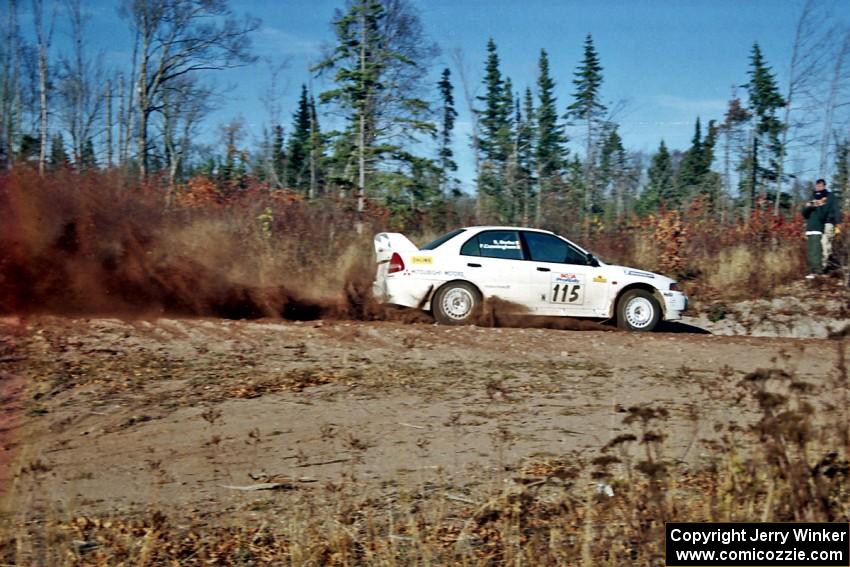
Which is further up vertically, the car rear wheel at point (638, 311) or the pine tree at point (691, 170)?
the pine tree at point (691, 170)

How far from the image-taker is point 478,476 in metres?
5.82

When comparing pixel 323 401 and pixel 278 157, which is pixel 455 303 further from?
pixel 278 157

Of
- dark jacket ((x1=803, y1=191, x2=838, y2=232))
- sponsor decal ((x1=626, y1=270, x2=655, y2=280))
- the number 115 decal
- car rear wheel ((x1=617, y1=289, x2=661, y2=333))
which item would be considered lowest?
car rear wheel ((x1=617, y1=289, x2=661, y2=333))

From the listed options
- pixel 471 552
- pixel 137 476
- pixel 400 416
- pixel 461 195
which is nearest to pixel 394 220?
pixel 461 195

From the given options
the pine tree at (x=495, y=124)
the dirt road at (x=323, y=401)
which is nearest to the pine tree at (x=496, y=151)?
the pine tree at (x=495, y=124)

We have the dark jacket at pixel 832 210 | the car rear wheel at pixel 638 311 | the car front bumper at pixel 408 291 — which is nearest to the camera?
the car front bumper at pixel 408 291

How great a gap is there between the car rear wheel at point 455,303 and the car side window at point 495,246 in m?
0.56

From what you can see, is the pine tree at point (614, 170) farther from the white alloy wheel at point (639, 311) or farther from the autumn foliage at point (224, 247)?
the white alloy wheel at point (639, 311)

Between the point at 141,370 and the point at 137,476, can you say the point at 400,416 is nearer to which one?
the point at 137,476

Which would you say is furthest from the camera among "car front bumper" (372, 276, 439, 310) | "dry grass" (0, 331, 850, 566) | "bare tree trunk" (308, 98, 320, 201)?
"bare tree trunk" (308, 98, 320, 201)

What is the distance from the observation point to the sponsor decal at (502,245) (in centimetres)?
→ 1320

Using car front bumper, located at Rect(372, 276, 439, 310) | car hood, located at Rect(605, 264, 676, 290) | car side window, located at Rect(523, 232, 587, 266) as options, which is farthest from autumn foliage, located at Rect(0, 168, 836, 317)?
car hood, located at Rect(605, 264, 676, 290)

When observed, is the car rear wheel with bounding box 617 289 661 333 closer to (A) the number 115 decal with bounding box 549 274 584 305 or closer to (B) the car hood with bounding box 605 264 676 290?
(B) the car hood with bounding box 605 264 676 290

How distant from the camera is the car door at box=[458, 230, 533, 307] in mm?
13016
